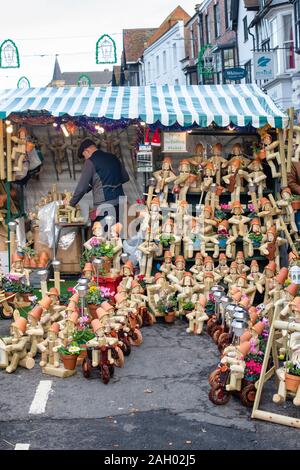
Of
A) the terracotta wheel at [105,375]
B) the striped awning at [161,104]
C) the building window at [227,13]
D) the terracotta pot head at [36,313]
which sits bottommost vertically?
the terracotta wheel at [105,375]

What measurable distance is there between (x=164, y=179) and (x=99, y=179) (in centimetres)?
122

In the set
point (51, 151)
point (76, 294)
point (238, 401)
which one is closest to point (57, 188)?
point (51, 151)

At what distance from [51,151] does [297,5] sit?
14.9 metres

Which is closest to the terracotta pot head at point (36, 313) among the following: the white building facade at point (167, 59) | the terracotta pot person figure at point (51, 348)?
the terracotta pot person figure at point (51, 348)

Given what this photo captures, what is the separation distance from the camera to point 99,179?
1114cm

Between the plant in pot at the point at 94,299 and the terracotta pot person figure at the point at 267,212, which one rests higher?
the terracotta pot person figure at the point at 267,212

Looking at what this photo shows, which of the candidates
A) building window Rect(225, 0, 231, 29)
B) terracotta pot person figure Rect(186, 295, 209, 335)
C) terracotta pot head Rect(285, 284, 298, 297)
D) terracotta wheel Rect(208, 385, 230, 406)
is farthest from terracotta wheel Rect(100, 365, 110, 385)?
building window Rect(225, 0, 231, 29)

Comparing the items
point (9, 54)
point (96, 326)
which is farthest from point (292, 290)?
point (9, 54)

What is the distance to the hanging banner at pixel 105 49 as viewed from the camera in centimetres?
1759

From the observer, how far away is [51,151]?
12.1m

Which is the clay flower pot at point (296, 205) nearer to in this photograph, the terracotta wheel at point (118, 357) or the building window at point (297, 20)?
the terracotta wheel at point (118, 357)

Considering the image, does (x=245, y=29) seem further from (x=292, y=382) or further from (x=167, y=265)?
(x=292, y=382)

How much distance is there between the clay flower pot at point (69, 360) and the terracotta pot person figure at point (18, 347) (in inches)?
17.5

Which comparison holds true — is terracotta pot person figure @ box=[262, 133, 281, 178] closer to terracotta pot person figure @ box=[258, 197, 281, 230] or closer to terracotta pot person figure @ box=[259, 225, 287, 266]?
terracotta pot person figure @ box=[258, 197, 281, 230]
